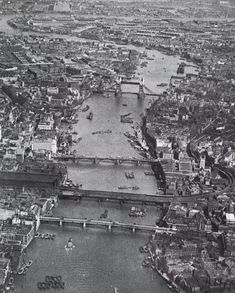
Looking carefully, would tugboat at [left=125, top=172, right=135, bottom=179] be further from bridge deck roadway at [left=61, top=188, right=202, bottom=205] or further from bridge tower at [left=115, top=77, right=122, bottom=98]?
bridge tower at [left=115, top=77, right=122, bottom=98]

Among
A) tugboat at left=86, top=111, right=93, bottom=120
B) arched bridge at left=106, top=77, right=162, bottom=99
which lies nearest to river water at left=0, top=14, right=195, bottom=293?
tugboat at left=86, top=111, right=93, bottom=120

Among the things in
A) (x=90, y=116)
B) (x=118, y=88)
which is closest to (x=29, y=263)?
(x=90, y=116)

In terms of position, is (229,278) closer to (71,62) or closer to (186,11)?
(71,62)

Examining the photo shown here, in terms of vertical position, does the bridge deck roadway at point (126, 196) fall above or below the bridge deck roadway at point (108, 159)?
below

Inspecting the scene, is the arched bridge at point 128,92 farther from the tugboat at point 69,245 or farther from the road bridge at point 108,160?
the tugboat at point 69,245

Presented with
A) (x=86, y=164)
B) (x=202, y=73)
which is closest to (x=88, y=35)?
(x=202, y=73)

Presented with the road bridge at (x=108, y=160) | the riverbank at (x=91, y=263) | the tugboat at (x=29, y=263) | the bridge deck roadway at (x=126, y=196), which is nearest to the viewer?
the riverbank at (x=91, y=263)

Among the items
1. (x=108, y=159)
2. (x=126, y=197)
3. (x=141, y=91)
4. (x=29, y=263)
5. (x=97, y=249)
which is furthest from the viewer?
(x=141, y=91)

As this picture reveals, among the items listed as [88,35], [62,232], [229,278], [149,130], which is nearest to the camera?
[229,278]

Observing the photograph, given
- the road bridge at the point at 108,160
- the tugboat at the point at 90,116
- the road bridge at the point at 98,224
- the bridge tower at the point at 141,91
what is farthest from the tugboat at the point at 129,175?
the bridge tower at the point at 141,91

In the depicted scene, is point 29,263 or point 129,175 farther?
point 129,175

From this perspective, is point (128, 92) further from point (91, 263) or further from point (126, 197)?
point (91, 263)
